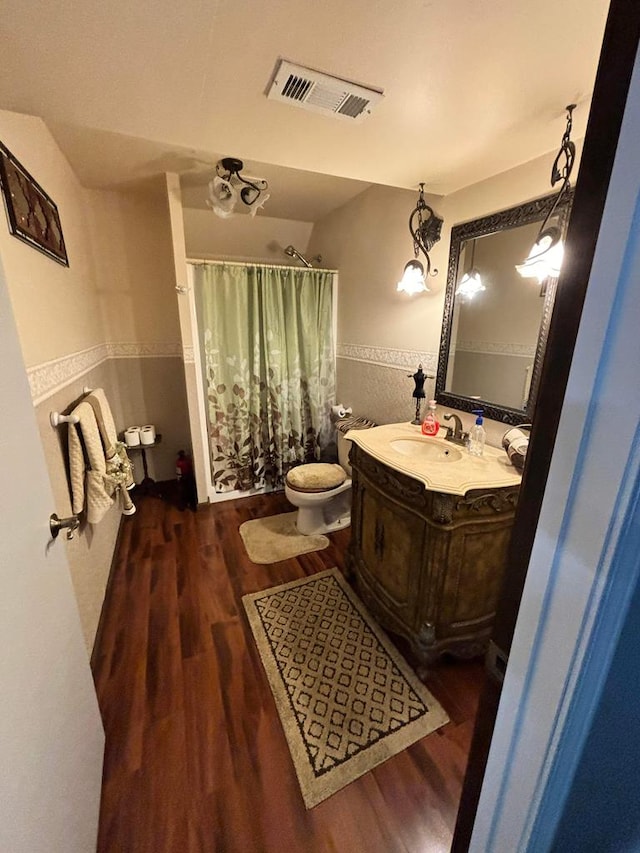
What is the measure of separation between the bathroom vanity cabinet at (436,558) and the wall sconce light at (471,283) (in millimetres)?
971

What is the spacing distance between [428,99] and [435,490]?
1.27 meters

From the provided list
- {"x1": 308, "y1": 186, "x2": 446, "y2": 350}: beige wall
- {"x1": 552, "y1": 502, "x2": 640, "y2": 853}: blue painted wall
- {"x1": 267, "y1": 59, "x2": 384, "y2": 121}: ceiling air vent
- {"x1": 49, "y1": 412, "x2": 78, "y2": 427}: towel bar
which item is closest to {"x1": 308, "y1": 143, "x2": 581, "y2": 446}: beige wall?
{"x1": 308, "y1": 186, "x2": 446, "y2": 350}: beige wall

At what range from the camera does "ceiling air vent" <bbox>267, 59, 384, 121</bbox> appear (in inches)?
38.2

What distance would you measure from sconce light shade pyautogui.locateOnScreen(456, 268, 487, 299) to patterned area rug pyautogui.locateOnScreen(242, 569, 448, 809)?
5.60 ft

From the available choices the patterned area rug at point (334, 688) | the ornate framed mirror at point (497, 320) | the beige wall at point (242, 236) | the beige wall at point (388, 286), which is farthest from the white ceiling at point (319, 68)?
the patterned area rug at point (334, 688)

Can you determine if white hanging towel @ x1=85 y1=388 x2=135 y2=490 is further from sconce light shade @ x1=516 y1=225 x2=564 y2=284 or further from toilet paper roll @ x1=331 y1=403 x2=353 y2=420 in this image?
sconce light shade @ x1=516 y1=225 x2=564 y2=284

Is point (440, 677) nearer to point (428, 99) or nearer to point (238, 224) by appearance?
point (428, 99)

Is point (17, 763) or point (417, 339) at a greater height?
point (417, 339)

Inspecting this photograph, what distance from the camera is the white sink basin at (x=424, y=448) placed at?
1.66 m

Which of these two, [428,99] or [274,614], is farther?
[274,614]

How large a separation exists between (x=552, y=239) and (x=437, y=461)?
98 centimetres

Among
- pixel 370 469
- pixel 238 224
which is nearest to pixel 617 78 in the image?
pixel 370 469

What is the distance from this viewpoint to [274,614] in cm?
173

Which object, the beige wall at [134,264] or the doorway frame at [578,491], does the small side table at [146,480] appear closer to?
the beige wall at [134,264]
